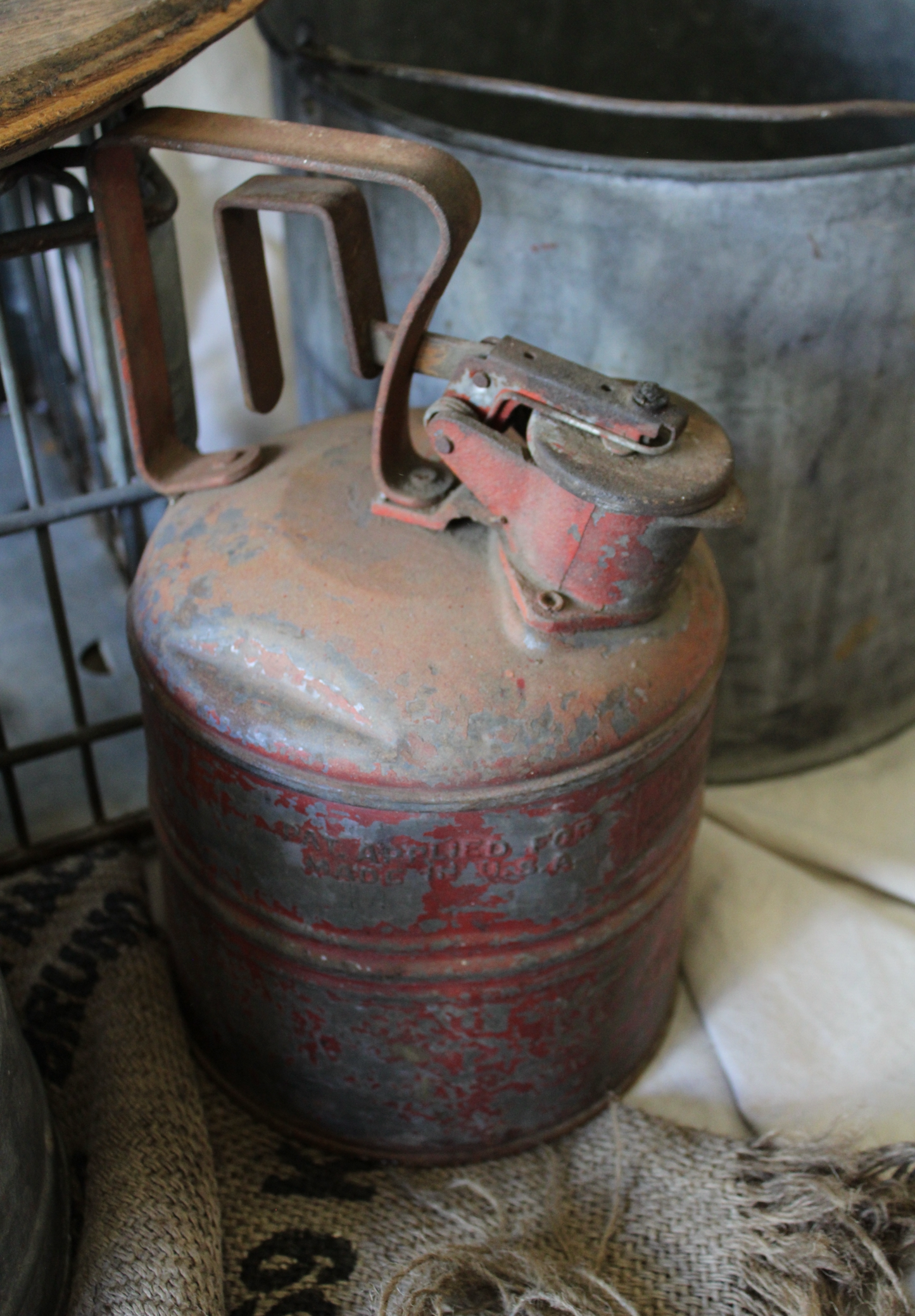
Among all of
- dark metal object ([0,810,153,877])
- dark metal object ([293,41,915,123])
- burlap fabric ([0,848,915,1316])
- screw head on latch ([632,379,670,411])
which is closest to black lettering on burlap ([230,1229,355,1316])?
burlap fabric ([0,848,915,1316])

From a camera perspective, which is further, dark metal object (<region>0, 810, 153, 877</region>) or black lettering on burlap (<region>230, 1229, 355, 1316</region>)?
dark metal object (<region>0, 810, 153, 877</region>)

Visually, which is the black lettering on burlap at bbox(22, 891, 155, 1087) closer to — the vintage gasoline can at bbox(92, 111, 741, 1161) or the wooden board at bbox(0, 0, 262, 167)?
the vintage gasoline can at bbox(92, 111, 741, 1161)

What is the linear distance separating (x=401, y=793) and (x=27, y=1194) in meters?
0.49

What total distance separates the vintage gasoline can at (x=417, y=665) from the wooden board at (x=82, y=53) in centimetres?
6

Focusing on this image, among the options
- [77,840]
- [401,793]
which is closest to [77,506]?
[77,840]

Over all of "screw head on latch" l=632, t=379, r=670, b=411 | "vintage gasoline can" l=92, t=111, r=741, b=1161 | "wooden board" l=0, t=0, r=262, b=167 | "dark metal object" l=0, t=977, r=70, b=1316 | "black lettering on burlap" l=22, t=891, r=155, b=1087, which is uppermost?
"wooden board" l=0, t=0, r=262, b=167

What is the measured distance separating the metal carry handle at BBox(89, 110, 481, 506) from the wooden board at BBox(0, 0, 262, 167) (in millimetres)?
59

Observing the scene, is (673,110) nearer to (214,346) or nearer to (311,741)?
(311,741)

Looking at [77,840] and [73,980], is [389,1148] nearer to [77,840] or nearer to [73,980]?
[73,980]

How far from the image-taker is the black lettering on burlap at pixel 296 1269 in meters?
1.18

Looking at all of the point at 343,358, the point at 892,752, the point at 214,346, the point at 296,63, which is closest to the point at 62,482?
the point at 214,346

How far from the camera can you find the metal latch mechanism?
38.4 inches

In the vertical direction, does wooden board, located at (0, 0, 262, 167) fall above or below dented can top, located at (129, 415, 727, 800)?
above

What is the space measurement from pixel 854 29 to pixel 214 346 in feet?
3.82
